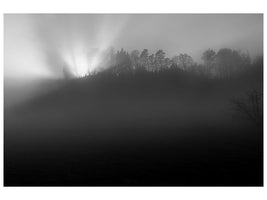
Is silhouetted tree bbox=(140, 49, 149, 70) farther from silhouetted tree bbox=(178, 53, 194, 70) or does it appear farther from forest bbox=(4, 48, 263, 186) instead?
silhouetted tree bbox=(178, 53, 194, 70)

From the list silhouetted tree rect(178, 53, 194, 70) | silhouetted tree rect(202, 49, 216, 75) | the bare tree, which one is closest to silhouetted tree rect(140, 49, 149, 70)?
silhouetted tree rect(178, 53, 194, 70)

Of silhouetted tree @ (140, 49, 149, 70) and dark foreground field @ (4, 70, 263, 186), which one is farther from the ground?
silhouetted tree @ (140, 49, 149, 70)

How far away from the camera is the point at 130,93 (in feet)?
24.8

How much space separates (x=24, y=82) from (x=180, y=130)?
5.09m

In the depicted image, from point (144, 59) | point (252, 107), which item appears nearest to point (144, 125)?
point (144, 59)

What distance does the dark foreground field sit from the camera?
22.0 ft

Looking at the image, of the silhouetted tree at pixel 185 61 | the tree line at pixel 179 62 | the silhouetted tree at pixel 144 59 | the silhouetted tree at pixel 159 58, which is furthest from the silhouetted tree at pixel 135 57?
the silhouetted tree at pixel 185 61

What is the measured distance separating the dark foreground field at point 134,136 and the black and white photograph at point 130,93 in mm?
31

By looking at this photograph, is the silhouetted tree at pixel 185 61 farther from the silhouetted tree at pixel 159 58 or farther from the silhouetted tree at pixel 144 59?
the silhouetted tree at pixel 144 59

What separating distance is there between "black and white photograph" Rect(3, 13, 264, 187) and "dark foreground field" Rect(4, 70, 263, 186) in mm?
31

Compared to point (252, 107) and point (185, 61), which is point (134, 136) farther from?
point (252, 107)

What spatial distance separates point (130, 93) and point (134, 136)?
1.35 meters

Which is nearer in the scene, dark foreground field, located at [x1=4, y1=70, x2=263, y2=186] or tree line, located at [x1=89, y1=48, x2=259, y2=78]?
dark foreground field, located at [x1=4, y1=70, x2=263, y2=186]

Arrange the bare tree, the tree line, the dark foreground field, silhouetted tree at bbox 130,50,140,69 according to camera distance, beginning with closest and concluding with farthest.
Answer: the dark foreground field
the bare tree
the tree line
silhouetted tree at bbox 130,50,140,69
